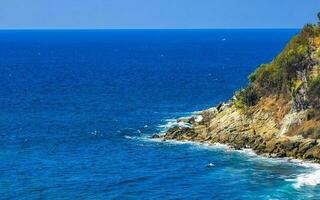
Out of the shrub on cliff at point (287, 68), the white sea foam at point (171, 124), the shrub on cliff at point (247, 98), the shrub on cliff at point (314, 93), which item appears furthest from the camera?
the white sea foam at point (171, 124)

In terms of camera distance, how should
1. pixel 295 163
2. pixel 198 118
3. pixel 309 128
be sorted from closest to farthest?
pixel 295 163 → pixel 309 128 → pixel 198 118

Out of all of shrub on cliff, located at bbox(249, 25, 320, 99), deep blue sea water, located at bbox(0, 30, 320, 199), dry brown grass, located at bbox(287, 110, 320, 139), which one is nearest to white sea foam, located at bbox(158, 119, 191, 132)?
deep blue sea water, located at bbox(0, 30, 320, 199)

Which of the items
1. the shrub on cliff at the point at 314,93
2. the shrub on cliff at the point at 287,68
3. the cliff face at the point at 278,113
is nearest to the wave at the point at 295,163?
the cliff face at the point at 278,113

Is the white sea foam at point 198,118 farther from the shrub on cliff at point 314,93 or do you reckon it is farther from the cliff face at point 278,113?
the shrub on cliff at point 314,93

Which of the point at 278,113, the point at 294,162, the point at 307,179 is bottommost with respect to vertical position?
the point at 307,179

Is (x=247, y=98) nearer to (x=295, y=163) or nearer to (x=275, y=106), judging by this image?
(x=275, y=106)

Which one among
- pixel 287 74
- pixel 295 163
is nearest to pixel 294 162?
pixel 295 163

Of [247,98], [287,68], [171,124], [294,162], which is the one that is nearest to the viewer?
[294,162]

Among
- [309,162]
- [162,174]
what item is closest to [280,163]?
[309,162]

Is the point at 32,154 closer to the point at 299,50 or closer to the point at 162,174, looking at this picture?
the point at 162,174
